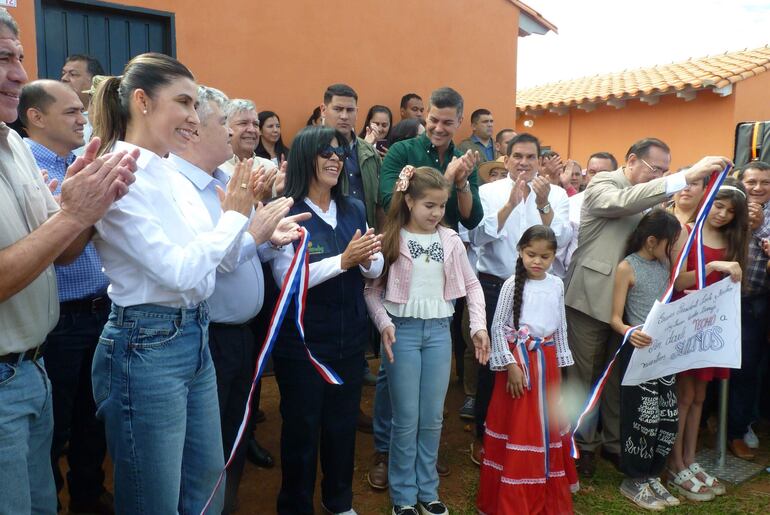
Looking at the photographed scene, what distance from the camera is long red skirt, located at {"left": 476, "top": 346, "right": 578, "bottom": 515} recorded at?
11.8 ft

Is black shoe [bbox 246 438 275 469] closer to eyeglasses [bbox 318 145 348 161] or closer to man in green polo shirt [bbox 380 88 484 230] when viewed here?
man in green polo shirt [bbox 380 88 484 230]

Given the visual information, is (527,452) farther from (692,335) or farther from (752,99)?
(752,99)

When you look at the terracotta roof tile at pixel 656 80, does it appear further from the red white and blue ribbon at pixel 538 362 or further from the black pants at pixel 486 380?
the red white and blue ribbon at pixel 538 362

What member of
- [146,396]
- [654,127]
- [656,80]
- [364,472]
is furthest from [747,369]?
[656,80]

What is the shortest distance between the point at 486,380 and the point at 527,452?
0.84 metres

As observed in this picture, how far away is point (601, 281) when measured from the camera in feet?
13.7

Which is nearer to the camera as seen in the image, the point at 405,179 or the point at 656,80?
the point at 405,179

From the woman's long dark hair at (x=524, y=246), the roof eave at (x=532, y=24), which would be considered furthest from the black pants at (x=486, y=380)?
the roof eave at (x=532, y=24)

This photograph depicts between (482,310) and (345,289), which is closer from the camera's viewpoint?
(345,289)

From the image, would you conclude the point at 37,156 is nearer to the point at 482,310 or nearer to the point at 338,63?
the point at 482,310

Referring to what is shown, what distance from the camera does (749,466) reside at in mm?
4566

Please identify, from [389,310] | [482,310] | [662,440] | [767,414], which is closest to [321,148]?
[389,310]

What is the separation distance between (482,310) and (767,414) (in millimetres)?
3402

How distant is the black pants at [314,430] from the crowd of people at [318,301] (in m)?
0.01
